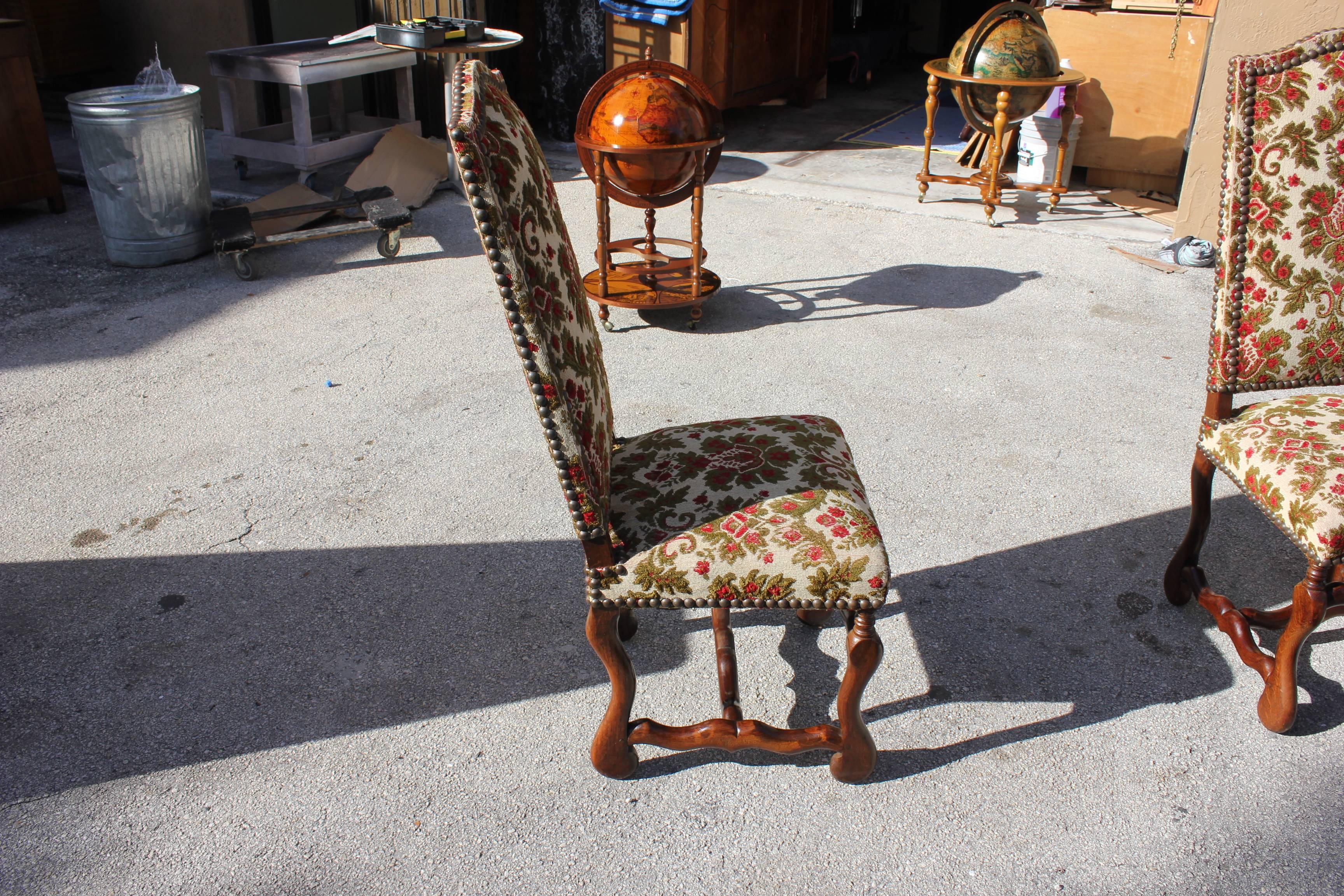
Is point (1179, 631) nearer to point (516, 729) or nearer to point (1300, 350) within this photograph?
point (1300, 350)

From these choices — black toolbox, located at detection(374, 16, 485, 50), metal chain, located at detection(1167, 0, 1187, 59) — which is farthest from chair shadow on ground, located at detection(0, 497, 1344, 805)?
metal chain, located at detection(1167, 0, 1187, 59)

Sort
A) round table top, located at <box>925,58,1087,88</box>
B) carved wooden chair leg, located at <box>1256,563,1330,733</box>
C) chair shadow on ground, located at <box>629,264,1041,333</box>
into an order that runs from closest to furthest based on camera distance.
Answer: carved wooden chair leg, located at <box>1256,563,1330,733</box>
chair shadow on ground, located at <box>629,264,1041,333</box>
round table top, located at <box>925,58,1087,88</box>

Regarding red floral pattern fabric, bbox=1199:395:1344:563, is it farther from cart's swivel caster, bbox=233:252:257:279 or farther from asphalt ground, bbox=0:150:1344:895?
cart's swivel caster, bbox=233:252:257:279

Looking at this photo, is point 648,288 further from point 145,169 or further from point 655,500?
point 145,169

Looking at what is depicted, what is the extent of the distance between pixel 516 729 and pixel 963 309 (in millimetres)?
3474

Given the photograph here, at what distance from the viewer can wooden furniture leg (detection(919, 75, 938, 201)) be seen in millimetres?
6414

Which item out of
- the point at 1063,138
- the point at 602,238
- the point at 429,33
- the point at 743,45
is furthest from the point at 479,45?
the point at 1063,138

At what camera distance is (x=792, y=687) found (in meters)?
2.64

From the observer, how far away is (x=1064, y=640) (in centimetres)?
279

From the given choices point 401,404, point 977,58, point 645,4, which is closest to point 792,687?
point 401,404

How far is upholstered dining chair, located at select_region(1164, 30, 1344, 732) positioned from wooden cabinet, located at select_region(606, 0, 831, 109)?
17.6 ft

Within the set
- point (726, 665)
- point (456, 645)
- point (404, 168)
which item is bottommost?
point (456, 645)

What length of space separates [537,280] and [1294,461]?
1824mm

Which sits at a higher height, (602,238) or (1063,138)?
(1063,138)
